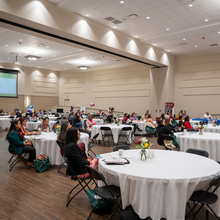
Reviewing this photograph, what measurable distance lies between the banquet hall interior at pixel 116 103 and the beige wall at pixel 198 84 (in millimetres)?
70

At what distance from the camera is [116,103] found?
62.7ft

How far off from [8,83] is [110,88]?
969 centimetres

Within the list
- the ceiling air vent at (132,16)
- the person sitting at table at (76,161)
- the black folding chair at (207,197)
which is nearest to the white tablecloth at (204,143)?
the black folding chair at (207,197)

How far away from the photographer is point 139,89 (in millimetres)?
17406

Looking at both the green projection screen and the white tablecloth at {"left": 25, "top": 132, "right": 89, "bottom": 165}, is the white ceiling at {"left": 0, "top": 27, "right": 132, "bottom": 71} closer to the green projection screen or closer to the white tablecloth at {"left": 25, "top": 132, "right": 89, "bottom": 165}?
the green projection screen

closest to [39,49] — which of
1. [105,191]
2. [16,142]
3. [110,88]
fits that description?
[110,88]

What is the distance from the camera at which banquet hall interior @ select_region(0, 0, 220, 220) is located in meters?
2.62

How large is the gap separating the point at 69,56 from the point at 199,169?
1433 cm

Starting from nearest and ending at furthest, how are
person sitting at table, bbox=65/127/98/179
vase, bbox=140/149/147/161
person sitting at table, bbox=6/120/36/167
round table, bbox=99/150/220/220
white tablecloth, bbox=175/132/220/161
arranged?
1. round table, bbox=99/150/220/220
2. vase, bbox=140/149/147/161
3. person sitting at table, bbox=65/127/98/179
4. person sitting at table, bbox=6/120/36/167
5. white tablecloth, bbox=175/132/220/161

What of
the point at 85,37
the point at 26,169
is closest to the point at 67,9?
the point at 85,37

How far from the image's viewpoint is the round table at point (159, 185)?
2.25 meters

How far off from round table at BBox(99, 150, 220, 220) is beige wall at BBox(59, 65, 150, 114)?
1447 cm

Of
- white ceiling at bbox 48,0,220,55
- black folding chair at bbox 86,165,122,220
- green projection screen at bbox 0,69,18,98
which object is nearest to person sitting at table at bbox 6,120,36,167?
black folding chair at bbox 86,165,122,220

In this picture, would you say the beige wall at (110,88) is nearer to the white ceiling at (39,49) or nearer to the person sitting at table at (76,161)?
the white ceiling at (39,49)
